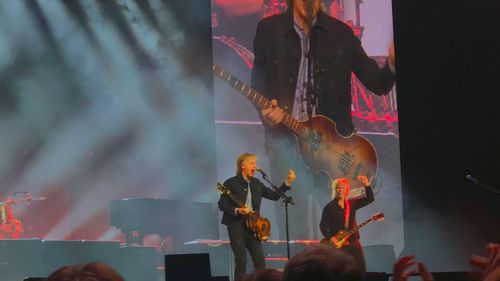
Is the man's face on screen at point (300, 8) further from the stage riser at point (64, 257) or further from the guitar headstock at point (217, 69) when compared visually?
the stage riser at point (64, 257)

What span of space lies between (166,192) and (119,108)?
3.34 ft

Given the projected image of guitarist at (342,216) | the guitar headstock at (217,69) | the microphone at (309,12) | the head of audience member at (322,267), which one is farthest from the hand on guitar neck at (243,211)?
the head of audience member at (322,267)

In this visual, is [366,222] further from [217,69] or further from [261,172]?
[217,69]

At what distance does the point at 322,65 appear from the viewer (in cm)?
874

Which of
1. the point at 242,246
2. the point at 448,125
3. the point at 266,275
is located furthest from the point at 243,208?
the point at 266,275

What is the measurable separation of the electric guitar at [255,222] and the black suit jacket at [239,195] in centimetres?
3

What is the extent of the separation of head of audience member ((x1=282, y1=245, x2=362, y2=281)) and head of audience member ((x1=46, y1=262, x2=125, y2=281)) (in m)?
0.39

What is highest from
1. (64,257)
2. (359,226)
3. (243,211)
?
(243,211)

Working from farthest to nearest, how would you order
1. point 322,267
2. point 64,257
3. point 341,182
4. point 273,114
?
1. point 341,182
2. point 273,114
3. point 64,257
4. point 322,267

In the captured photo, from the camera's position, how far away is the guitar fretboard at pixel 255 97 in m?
8.40

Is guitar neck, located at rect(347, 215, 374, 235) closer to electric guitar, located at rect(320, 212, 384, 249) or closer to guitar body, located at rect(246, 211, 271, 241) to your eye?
electric guitar, located at rect(320, 212, 384, 249)

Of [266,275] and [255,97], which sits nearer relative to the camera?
[266,275]

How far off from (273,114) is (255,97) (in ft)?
0.92

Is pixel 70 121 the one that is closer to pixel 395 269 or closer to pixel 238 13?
pixel 238 13
